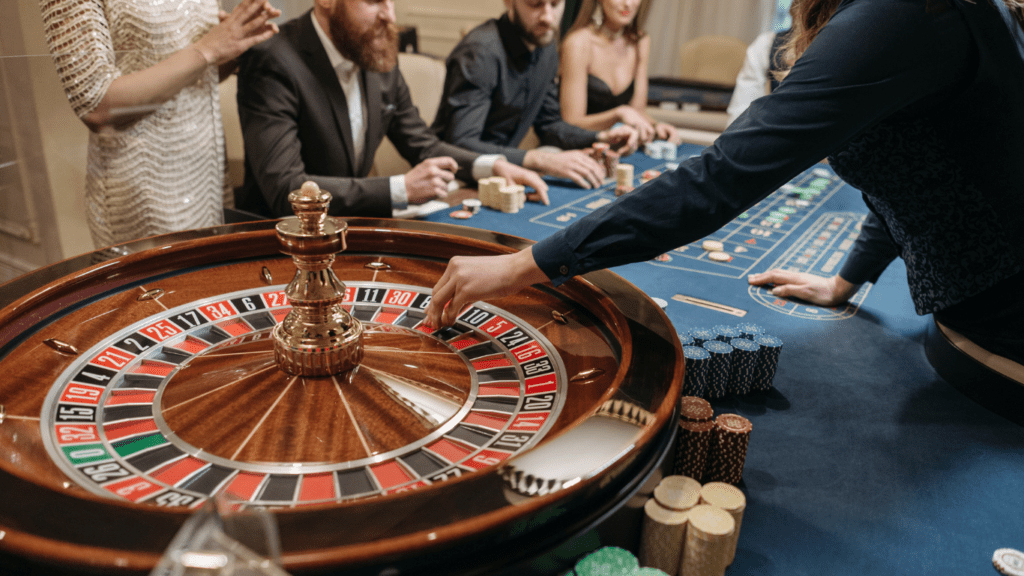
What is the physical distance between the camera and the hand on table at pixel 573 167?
10.0 ft

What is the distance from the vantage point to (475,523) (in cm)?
64

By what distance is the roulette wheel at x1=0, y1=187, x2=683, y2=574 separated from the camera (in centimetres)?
63

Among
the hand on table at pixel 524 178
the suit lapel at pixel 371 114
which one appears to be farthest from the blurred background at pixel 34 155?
the hand on table at pixel 524 178

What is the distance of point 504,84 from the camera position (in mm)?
4000

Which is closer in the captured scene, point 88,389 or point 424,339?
point 88,389

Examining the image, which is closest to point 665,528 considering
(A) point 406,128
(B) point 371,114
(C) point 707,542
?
(C) point 707,542

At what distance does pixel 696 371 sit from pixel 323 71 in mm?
2122

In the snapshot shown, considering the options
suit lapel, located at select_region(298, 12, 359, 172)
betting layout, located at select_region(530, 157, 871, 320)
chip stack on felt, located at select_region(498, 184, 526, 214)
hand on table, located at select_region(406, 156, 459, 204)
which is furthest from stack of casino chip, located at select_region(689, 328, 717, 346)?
suit lapel, located at select_region(298, 12, 359, 172)

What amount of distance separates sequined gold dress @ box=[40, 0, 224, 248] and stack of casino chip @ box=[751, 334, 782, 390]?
1748mm

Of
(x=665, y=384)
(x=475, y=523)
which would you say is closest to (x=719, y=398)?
(x=665, y=384)

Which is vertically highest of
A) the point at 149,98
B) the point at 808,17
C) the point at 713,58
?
the point at 808,17

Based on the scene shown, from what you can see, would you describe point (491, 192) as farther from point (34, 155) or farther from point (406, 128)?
point (34, 155)

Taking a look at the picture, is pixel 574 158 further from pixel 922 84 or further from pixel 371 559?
pixel 371 559

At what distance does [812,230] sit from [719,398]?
149 centimetres
